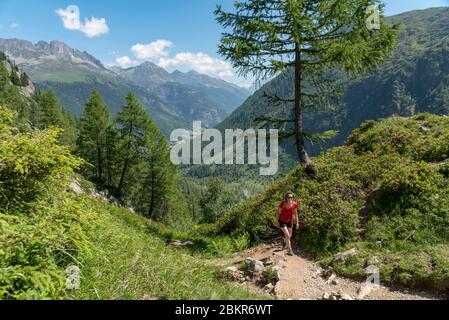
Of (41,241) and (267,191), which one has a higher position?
(41,241)

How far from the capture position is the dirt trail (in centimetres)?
960

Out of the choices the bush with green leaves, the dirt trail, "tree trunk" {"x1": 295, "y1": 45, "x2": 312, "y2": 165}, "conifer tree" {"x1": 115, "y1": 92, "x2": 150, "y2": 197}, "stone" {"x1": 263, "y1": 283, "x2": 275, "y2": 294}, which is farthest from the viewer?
"conifer tree" {"x1": 115, "y1": 92, "x2": 150, "y2": 197}

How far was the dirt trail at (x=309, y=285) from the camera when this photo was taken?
31.5 feet

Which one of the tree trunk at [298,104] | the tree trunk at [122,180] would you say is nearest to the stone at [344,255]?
the tree trunk at [298,104]

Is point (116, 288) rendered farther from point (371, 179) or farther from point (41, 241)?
point (371, 179)

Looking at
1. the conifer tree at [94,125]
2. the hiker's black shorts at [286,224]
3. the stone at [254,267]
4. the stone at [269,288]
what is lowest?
the stone at [269,288]

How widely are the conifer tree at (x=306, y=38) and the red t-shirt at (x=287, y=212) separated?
4.07 m

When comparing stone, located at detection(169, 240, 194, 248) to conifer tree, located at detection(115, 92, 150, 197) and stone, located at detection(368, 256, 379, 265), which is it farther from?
conifer tree, located at detection(115, 92, 150, 197)

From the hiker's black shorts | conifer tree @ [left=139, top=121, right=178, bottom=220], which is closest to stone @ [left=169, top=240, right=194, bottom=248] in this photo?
the hiker's black shorts

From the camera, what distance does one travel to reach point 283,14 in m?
14.6

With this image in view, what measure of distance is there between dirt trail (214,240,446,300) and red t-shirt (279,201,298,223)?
1205 mm

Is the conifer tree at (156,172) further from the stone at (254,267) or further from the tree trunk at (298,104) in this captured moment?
the stone at (254,267)
